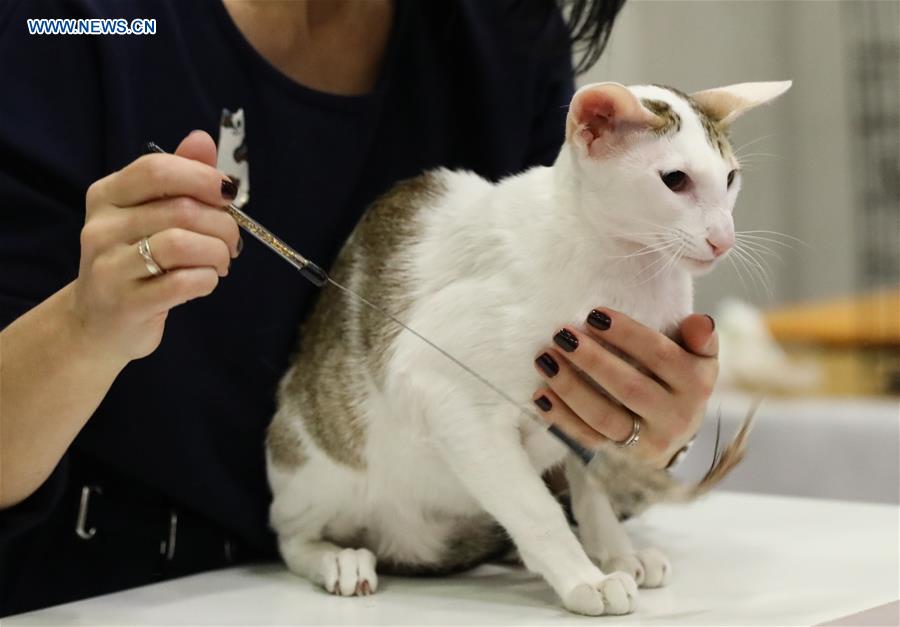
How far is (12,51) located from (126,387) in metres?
0.36

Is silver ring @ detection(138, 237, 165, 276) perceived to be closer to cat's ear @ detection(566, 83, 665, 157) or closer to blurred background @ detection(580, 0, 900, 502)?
cat's ear @ detection(566, 83, 665, 157)

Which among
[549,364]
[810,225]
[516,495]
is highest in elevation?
[810,225]

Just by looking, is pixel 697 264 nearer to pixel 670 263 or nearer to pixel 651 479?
pixel 670 263

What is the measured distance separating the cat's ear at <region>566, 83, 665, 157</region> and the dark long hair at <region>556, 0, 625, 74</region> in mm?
485

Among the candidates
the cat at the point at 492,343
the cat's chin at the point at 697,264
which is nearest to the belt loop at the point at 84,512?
the cat at the point at 492,343

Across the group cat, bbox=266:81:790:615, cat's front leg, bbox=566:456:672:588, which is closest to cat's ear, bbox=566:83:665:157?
cat, bbox=266:81:790:615

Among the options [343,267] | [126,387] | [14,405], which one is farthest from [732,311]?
[14,405]

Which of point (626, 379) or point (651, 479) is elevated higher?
point (626, 379)

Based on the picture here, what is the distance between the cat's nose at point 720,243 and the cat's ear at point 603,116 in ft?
0.34

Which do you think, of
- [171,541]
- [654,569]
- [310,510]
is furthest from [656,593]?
[171,541]

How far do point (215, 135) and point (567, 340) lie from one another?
1.54ft

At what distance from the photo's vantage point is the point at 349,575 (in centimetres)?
103

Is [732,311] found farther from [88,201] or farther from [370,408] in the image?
[88,201]

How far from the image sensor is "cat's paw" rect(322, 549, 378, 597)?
1.03 m
